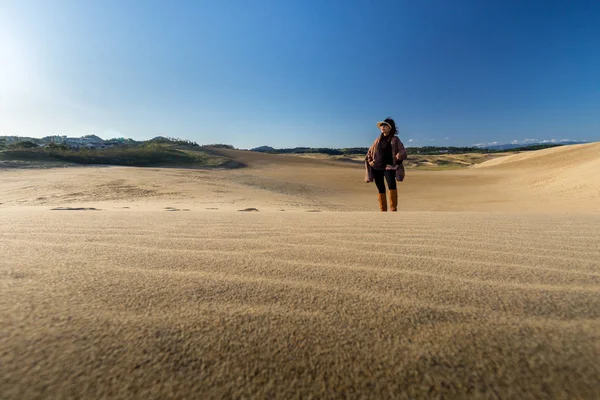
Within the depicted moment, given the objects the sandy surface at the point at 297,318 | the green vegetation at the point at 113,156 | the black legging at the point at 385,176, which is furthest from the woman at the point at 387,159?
the green vegetation at the point at 113,156

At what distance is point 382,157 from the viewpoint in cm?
513

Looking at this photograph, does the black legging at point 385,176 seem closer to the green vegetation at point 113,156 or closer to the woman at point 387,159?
the woman at point 387,159

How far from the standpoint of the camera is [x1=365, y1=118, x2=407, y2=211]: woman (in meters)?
4.87

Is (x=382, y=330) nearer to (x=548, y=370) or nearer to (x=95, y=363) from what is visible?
(x=548, y=370)

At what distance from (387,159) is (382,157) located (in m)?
0.10

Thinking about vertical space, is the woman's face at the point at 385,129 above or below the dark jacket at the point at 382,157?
above

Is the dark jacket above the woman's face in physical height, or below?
below

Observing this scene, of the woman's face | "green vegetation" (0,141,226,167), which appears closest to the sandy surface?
the woman's face

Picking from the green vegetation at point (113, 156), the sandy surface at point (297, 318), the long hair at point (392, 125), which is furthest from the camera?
the green vegetation at point (113, 156)

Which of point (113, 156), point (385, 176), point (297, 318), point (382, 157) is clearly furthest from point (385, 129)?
point (113, 156)

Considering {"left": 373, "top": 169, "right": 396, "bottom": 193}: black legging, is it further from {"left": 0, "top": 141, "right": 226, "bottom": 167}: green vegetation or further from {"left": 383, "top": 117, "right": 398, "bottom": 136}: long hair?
{"left": 0, "top": 141, "right": 226, "bottom": 167}: green vegetation

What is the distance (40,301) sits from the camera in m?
1.03

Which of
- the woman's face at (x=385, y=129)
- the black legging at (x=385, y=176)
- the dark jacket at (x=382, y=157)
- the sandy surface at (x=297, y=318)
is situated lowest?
the sandy surface at (x=297, y=318)

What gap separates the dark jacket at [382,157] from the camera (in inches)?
191
